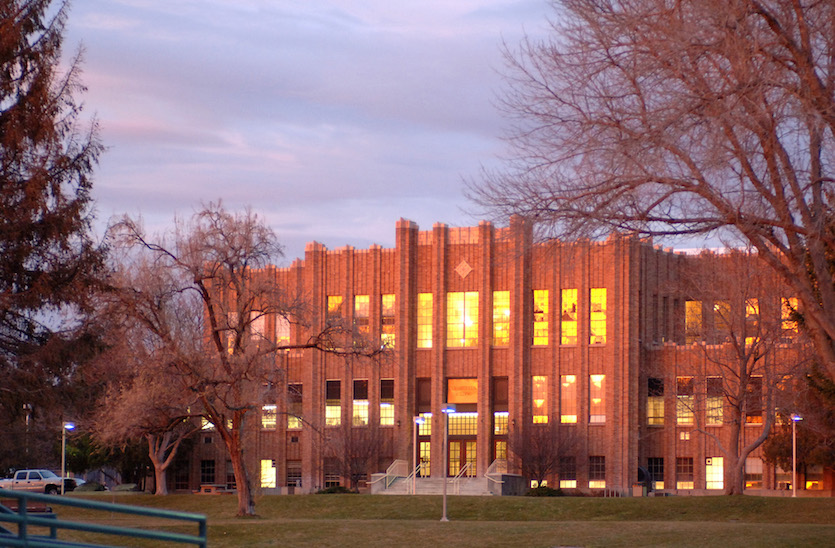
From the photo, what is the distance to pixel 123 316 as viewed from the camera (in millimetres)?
33156

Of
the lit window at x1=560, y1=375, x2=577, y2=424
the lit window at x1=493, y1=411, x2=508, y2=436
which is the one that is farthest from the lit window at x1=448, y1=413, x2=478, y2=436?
the lit window at x1=560, y1=375, x2=577, y2=424

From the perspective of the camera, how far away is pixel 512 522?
107 feet

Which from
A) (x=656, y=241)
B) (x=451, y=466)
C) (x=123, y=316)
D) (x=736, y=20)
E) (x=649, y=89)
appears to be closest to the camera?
(x=736, y=20)

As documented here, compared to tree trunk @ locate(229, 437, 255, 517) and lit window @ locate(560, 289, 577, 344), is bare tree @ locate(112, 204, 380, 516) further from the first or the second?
lit window @ locate(560, 289, 577, 344)

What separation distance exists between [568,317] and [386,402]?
11.8 meters

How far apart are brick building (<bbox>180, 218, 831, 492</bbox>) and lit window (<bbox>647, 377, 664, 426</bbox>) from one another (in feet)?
0.26

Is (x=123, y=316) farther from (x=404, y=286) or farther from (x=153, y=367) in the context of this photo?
(x=404, y=286)

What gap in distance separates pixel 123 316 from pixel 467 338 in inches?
1400

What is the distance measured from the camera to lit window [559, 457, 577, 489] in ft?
208

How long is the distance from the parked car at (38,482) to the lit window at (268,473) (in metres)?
11.7

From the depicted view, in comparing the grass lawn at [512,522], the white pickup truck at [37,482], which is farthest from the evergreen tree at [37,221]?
the white pickup truck at [37,482]

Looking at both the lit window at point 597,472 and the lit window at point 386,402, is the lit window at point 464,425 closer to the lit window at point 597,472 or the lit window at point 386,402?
the lit window at point 386,402

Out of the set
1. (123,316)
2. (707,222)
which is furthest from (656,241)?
(123,316)

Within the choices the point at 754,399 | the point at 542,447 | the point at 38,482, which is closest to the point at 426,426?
the point at 542,447
